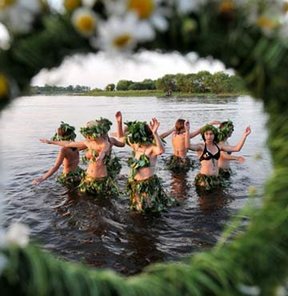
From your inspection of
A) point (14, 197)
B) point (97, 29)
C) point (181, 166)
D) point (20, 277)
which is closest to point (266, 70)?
point (97, 29)

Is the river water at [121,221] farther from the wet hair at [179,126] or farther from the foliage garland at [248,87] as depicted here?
the foliage garland at [248,87]

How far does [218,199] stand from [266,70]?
28.2ft

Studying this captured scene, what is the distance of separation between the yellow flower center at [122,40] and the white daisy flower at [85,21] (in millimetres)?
77

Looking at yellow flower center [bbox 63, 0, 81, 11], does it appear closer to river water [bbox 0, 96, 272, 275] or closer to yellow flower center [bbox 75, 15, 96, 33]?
yellow flower center [bbox 75, 15, 96, 33]

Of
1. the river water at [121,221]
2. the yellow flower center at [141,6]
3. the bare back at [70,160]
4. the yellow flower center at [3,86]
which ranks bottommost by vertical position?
the river water at [121,221]

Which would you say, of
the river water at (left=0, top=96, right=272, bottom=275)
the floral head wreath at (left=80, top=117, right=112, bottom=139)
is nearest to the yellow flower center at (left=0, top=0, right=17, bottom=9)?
the river water at (left=0, top=96, right=272, bottom=275)

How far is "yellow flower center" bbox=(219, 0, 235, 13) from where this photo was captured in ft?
4.71

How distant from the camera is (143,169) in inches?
346

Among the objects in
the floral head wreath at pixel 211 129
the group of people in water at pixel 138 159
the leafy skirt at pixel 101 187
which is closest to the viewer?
the group of people in water at pixel 138 159

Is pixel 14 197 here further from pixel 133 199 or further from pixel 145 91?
pixel 145 91

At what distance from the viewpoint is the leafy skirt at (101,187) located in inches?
394

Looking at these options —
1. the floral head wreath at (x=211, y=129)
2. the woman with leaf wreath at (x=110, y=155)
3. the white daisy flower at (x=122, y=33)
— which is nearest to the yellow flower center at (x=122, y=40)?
the white daisy flower at (x=122, y=33)

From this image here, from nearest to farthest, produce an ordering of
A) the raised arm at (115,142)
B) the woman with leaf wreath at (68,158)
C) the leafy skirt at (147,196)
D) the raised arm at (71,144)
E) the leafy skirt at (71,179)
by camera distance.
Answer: the leafy skirt at (147,196), the raised arm at (71,144), the raised arm at (115,142), the woman with leaf wreath at (68,158), the leafy skirt at (71,179)

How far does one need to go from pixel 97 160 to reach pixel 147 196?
185 cm
